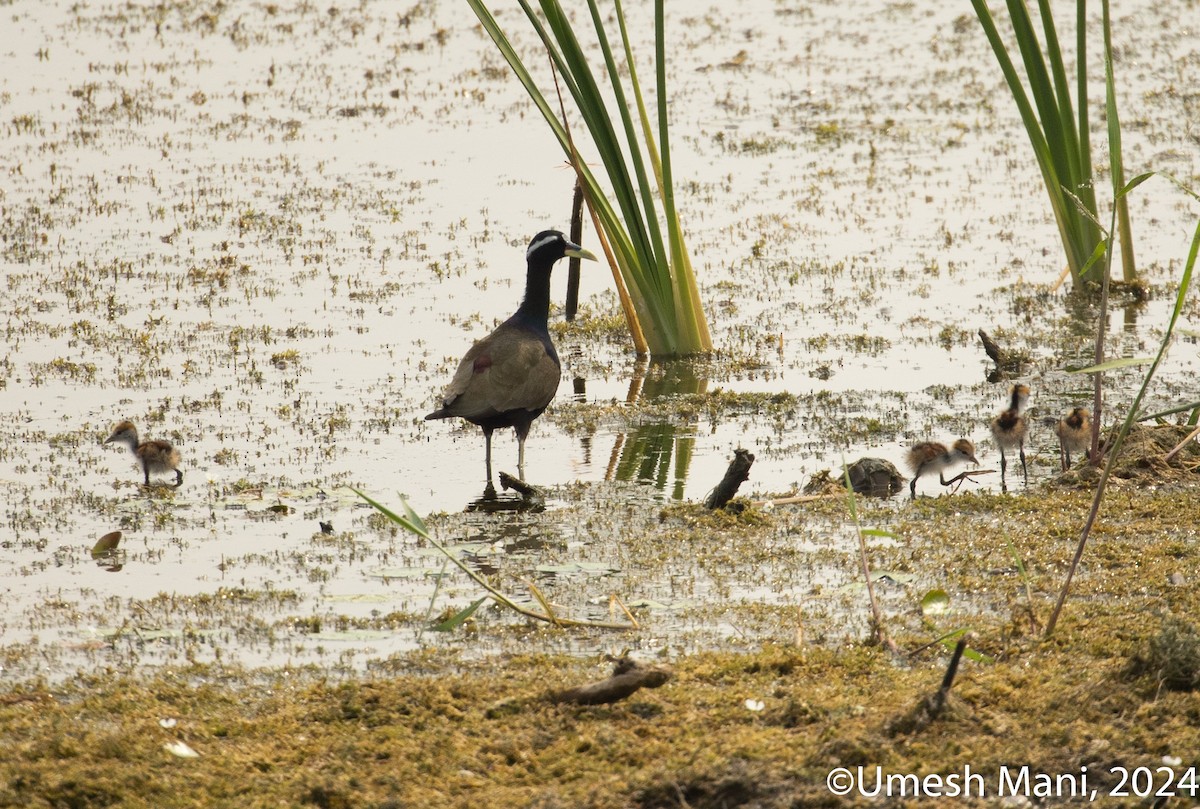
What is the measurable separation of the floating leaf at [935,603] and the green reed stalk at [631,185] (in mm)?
4635

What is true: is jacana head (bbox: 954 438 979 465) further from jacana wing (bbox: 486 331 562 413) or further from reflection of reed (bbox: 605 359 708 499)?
jacana wing (bbox: 486 331 562 413)

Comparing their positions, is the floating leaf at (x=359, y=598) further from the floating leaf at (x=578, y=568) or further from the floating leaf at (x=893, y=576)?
the floating leaf at (x=893, y=576)

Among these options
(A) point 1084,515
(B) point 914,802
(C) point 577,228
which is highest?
(C) point 577,228

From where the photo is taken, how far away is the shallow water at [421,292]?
23.5 ft

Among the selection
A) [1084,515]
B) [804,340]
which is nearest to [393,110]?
[804,340]

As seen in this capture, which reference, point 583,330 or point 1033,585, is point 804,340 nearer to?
point 583,330

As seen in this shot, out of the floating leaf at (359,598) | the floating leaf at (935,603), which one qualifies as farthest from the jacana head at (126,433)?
the floating leaf at (935,603)

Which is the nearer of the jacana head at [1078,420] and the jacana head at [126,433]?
the jacana head at [1078,420]

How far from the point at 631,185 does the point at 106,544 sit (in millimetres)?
4536

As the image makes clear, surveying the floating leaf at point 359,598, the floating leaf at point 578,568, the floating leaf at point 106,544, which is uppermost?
the floating leaf at point 106,544

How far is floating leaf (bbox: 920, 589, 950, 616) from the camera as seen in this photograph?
562 centimetres

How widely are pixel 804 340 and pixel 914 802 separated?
7.71 metres

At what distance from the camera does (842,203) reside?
51.4 ft

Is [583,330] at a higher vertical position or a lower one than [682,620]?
higher
